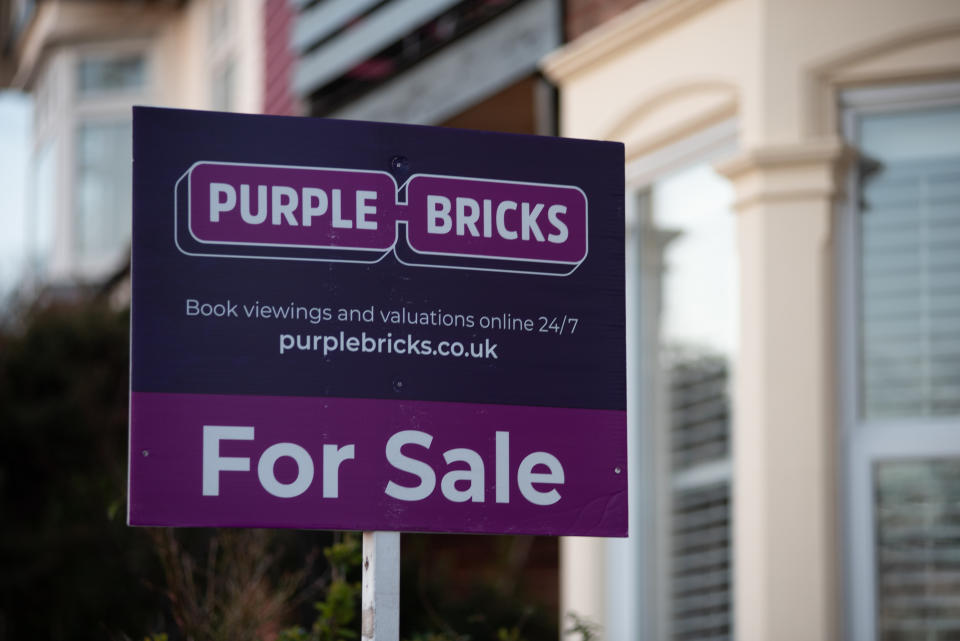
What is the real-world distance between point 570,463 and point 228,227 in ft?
2.82

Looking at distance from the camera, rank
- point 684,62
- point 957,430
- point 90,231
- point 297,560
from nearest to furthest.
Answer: point 957,430 → point 684,62 → point 297,560 → point 90,231

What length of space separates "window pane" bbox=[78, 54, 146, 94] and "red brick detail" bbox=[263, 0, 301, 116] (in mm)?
4249

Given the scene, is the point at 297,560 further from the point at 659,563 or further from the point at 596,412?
the point at 596,412

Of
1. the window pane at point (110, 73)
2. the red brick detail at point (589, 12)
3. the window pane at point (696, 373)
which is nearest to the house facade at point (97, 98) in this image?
the window pane at point (110, 73)

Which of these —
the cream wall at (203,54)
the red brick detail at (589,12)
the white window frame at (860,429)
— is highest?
the cream wall at (203,54)

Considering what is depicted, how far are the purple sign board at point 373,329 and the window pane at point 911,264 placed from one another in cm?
228

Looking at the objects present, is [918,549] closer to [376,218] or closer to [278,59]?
[376,218]

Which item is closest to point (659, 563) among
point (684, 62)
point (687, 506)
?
point (687, 506)

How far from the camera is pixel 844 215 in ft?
17.1

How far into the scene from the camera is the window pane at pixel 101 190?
13070mm

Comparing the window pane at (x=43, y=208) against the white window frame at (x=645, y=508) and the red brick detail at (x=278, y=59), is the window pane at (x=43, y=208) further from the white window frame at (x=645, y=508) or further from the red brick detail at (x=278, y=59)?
the white window frame at (x=645, y=508)

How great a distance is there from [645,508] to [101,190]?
8.58 metres

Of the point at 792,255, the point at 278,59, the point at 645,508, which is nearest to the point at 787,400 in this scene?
the point at 792,255

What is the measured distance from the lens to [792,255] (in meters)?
5.14
